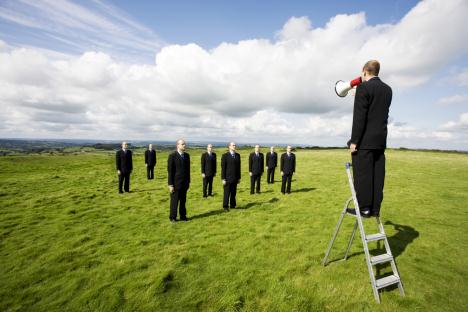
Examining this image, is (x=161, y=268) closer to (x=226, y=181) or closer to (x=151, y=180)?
(x=226, y=181)

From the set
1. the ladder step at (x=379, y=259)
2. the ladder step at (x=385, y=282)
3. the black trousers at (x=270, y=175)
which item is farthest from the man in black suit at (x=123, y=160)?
the ladder step at (x=385, y=282)

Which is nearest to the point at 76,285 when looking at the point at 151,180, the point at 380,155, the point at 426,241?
the point at 380,155

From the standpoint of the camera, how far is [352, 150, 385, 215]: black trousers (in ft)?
15.1

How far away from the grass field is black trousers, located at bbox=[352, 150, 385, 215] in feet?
6.38

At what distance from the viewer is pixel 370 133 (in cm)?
448

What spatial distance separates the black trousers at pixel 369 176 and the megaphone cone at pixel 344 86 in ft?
4.69

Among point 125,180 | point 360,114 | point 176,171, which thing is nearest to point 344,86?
point 360,114

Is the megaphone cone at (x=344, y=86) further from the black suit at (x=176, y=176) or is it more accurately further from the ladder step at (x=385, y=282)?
the black suit at (x=176, y=176)

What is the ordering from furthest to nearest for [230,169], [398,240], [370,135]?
[230,169] → [398,240] → [370,135]

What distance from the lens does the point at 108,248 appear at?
7074 millimetres

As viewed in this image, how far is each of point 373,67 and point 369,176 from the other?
2216 mm

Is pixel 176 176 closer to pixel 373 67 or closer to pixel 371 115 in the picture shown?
pixel 371 115

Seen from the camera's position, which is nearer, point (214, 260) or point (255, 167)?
point (214, 260)

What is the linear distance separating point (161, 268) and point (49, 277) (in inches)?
101
